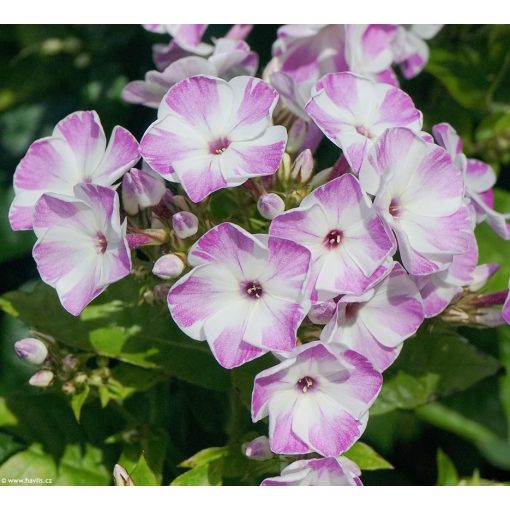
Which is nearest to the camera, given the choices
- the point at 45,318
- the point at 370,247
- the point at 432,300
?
the point at 370,247

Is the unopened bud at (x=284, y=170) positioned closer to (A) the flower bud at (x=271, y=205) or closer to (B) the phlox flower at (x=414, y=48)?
(A) the flower bud at (x=271, y=205)

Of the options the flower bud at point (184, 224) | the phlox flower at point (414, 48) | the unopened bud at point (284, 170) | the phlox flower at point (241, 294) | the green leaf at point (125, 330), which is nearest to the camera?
the phlox flower at point (241, 294)

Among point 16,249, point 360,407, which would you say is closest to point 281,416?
point 360,407

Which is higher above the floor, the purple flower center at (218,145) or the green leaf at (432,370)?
the purple flower center at (218,145)

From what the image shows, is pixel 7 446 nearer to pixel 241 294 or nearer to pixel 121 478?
pixel 121 478

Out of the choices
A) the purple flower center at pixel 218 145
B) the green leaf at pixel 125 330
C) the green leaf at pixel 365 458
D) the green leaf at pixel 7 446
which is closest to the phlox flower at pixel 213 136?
the purple flower center at pixel 218 145

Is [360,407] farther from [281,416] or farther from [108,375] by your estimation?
[108,375]

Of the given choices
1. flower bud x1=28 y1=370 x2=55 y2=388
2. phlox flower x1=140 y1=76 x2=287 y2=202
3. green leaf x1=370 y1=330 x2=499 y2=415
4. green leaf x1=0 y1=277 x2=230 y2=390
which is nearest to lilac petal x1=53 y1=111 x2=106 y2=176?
phlox flower x1=140 y1=76 x2=287 y2=202

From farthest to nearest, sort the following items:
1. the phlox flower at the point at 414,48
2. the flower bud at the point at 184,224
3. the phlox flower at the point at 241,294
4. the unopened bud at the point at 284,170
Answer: the phlox flower at the point at 414,48 < the unopened bud at the point at 284,170 < the flower bud at the point at 184,224 < the phlox flower at the point at 241,294
